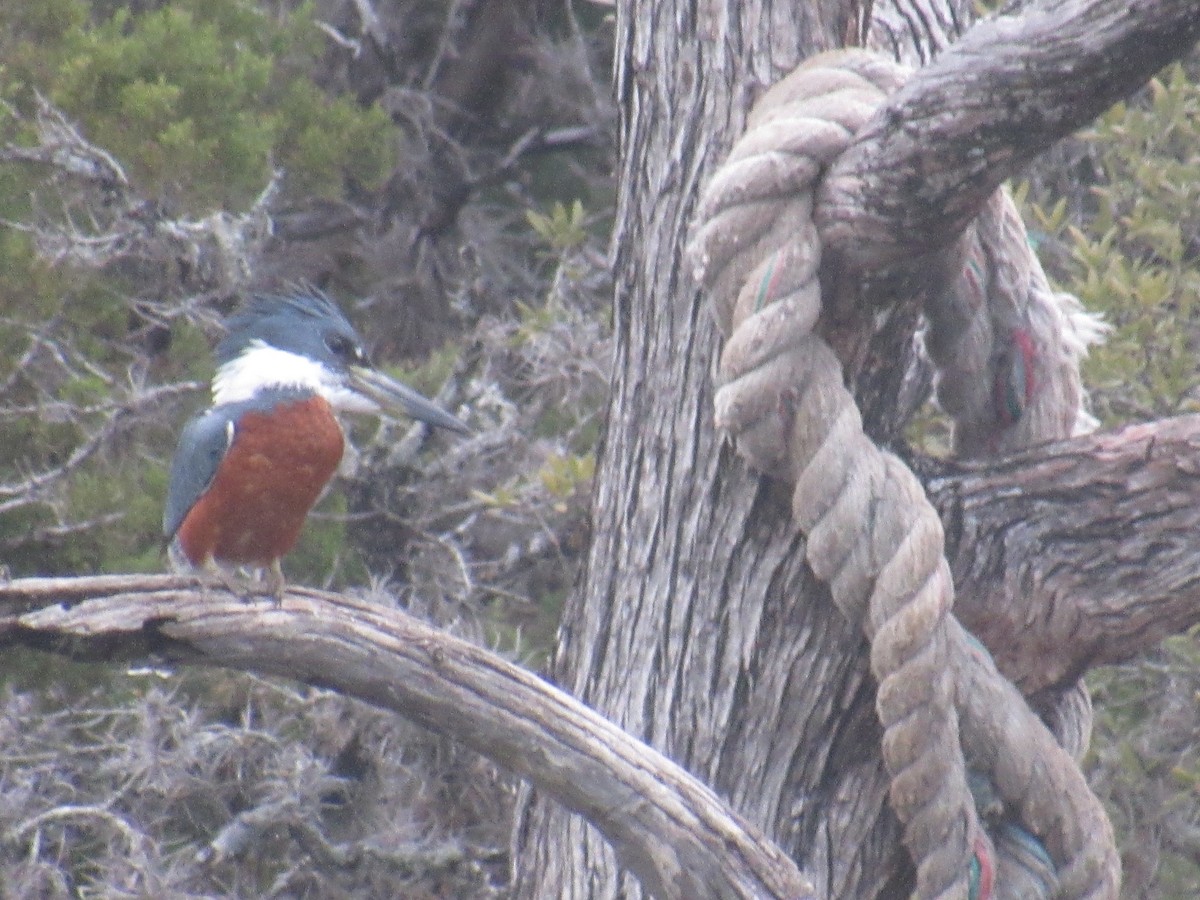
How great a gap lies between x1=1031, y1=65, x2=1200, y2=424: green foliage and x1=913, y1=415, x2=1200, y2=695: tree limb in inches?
29.1

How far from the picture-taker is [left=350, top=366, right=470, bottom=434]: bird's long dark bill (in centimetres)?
228

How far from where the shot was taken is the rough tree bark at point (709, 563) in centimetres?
169

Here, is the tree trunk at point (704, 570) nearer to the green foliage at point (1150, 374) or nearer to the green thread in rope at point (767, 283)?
the green thread in rope at point (767, 283)

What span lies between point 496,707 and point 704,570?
0.32m

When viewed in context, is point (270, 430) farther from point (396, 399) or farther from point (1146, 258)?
point (1146, 258)

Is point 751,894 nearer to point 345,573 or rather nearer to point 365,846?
point 365,846

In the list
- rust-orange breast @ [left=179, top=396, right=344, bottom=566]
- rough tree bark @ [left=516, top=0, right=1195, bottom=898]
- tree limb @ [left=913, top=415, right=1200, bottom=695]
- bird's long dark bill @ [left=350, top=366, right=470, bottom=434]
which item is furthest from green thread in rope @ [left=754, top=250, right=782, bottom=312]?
rust-orange breast @ [left=179, top=396, right=344, bottom=566]

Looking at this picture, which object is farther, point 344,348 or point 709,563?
point 344,348

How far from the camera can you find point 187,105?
286 cm

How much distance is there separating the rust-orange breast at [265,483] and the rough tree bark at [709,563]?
65 cm

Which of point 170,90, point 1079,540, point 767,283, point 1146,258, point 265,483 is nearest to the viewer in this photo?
point 767,283

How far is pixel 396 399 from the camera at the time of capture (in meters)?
2.31

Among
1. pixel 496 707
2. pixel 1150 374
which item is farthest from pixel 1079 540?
pixel 1150 374

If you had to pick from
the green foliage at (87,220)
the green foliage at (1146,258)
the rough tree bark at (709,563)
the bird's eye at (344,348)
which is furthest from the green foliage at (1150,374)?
the green foliage at (87,220)
